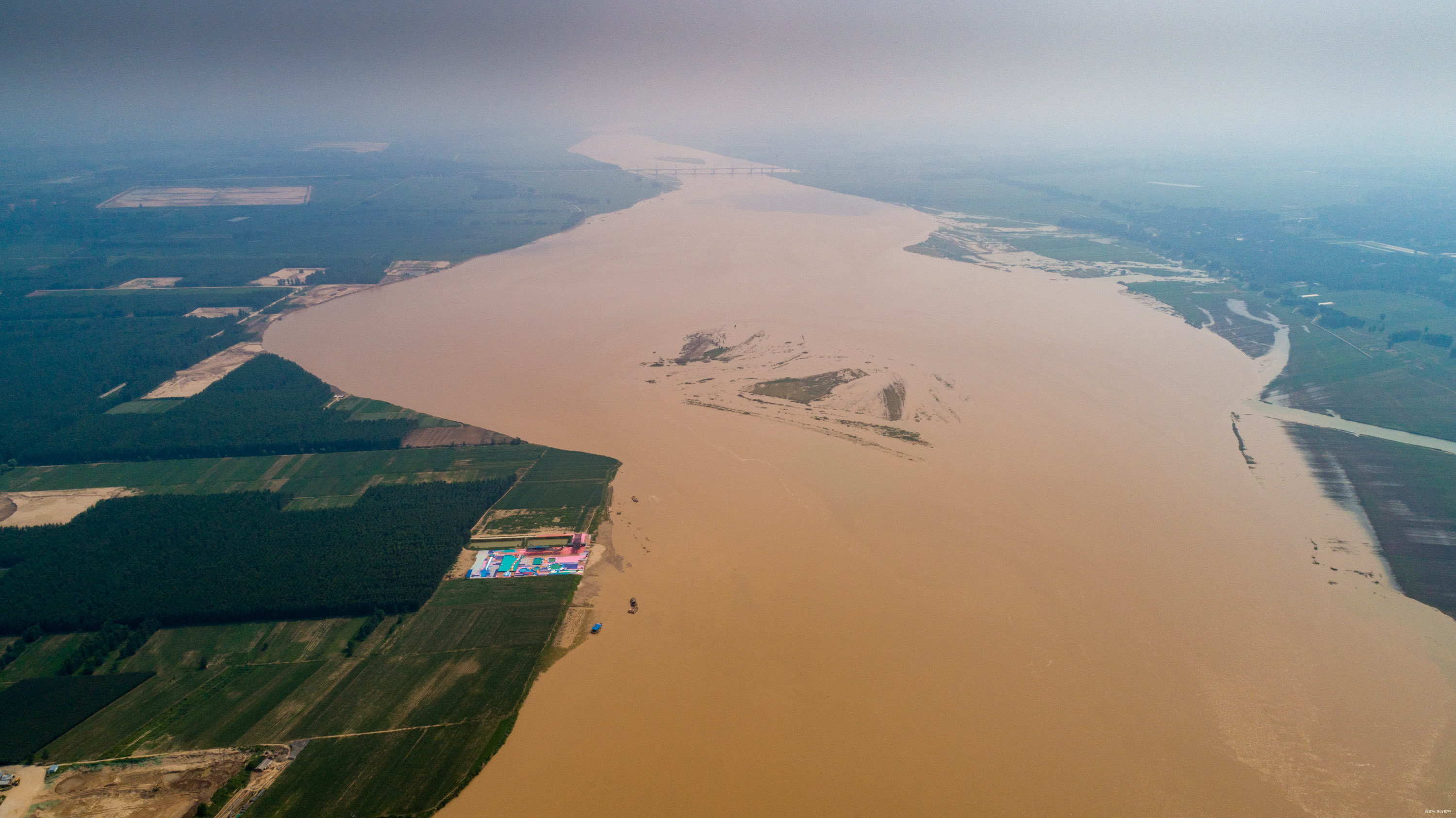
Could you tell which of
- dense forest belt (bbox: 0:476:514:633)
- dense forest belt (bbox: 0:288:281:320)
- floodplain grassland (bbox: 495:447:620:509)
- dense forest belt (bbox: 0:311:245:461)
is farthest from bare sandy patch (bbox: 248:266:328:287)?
floodplain grassland (bbox: 495:447:620:509)

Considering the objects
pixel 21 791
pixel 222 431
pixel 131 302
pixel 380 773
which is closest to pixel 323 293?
pixel 131 302

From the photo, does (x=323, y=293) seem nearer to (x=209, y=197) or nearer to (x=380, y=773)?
(x=380, y=773)

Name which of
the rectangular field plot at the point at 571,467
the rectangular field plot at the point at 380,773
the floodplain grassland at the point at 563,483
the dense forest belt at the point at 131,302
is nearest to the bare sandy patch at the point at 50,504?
the floodplain grassland at the point at 563,483

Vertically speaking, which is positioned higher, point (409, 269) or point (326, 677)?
point (409, 269)

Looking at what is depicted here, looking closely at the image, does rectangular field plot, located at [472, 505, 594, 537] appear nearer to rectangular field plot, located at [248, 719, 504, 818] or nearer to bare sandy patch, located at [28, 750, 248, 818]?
rectangular field plot, located at [248, 719, 504, 818]

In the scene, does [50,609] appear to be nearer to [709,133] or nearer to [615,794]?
[615,794]

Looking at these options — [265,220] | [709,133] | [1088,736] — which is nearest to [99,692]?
[1088,736]

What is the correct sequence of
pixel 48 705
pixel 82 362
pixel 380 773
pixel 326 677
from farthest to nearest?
pixel 82 362
pixel 326 677
pixel 48 705
pixel 380 773
